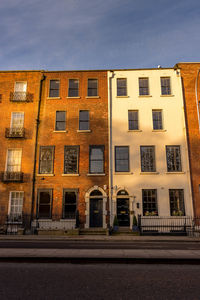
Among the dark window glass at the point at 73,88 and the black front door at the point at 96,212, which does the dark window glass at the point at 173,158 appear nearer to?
the black front door at the point at 96,212

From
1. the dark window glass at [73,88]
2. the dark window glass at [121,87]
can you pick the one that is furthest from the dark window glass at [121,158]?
the dark window glass at [73,88]

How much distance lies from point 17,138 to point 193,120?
17.2 metres

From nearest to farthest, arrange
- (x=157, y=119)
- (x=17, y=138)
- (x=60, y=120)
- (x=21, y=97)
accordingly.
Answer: (x=17, y=138), (x=157, y=119), (x=60, y=120), (x=21, y=97)

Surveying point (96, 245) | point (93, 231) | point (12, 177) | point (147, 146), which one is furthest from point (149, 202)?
point (12, 177)

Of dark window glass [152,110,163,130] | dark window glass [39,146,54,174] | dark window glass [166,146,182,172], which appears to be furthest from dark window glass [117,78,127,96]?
dark window glass [39,146,54,174]

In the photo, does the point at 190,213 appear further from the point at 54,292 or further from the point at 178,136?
the point at 54,292

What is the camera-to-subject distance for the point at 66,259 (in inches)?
306

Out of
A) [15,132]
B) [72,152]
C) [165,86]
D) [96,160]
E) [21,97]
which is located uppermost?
[165,86]

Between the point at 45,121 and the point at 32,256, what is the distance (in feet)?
52.6

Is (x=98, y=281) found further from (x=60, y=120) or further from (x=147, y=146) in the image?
(x=60, y=120)

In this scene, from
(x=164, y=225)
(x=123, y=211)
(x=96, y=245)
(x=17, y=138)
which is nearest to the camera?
(x=96, y=245)

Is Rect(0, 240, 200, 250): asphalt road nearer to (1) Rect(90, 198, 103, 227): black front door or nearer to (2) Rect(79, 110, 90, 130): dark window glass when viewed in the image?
(1) Rect(90, 198, 103, 227): black front door

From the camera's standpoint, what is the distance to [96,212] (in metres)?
19.9

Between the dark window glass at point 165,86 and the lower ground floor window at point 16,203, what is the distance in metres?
17.2
